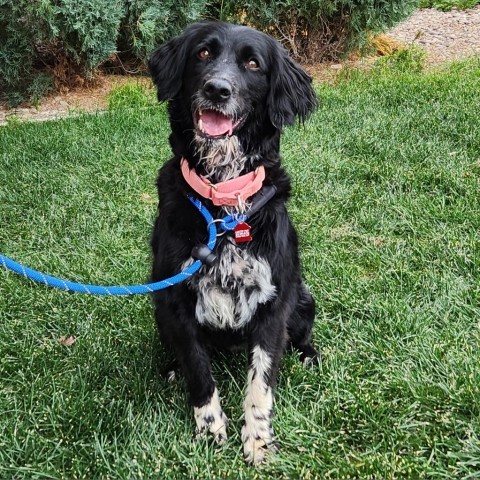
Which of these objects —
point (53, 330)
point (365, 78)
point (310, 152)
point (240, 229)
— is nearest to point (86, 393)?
point (53, 330)

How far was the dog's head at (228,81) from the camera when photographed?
2336 mm

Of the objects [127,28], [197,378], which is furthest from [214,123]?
[127,28]

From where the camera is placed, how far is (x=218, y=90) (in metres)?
2.26

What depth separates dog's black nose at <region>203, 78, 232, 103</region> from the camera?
225 centimetres

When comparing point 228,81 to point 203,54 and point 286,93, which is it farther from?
point 286,93

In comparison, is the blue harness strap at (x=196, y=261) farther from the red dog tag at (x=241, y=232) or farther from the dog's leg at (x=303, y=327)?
the dog's leg at (x=303, y=327)

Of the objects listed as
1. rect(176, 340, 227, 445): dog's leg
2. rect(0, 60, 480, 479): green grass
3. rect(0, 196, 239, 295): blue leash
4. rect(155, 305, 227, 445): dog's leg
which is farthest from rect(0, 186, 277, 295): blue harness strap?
rect(0, 60, 480, 479): green grass

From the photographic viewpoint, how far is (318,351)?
2928 millimetres

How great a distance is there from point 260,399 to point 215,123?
1.15 metres

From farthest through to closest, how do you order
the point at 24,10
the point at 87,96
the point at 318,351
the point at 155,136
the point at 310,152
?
the point at 87,96, the point at 24,10, the point at 155,136, the point at 310,152, the point at 318,351

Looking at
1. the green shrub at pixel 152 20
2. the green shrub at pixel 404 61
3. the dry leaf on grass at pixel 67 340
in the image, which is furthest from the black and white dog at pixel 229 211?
the green shrub at pixel 404 61

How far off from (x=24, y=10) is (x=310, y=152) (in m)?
3.72

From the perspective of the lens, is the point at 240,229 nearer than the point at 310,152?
Yes

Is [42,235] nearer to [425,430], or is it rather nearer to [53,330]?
[53,330]
